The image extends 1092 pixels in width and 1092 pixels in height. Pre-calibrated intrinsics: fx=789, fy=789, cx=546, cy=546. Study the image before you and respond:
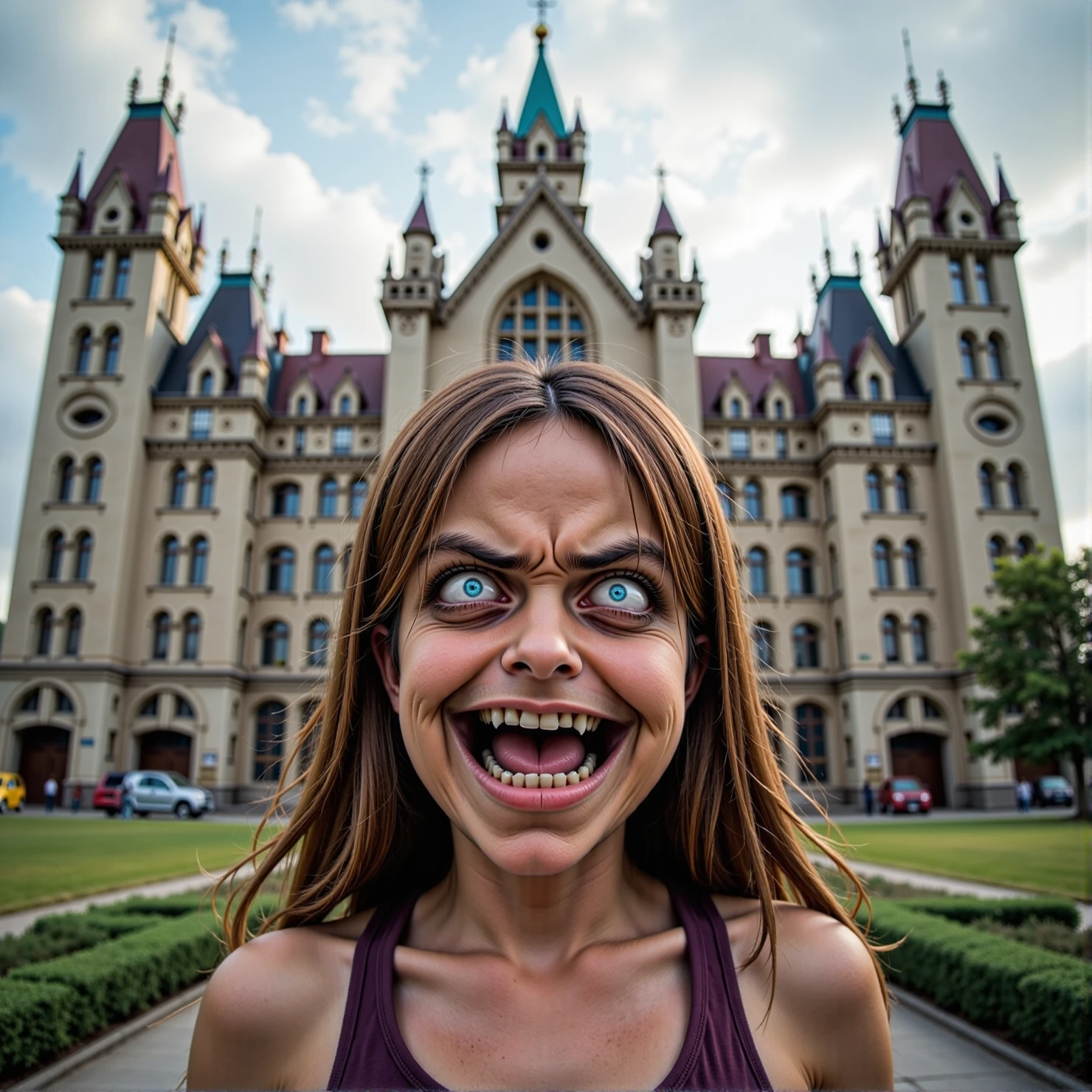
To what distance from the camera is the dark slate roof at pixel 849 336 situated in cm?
3575

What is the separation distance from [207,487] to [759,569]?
2425 cm

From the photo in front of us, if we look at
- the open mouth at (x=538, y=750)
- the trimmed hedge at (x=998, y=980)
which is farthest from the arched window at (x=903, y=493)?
the open mouth at (x=538, y=750)

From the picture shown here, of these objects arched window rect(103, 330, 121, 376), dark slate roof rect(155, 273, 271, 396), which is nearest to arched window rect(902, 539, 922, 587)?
dark slate roof rect(155, 273, 271, 396)

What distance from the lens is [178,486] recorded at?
33500mm

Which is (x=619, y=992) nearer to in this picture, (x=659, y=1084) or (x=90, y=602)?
(x=659, y=1084)

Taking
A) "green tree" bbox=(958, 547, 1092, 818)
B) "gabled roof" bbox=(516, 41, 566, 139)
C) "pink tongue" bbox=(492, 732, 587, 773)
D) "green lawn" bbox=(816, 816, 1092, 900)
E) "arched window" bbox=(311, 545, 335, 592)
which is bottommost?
"green lawn" bbox=(816, 816, 1092, 900)

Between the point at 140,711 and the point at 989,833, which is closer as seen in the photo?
the point at 989,833

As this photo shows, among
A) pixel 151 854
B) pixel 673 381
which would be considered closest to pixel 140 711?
pixel 151 854

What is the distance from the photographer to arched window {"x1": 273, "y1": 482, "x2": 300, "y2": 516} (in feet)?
115

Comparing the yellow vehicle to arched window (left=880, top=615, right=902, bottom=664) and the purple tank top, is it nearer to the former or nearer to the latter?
the purple tank top

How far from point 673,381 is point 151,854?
2490 cm

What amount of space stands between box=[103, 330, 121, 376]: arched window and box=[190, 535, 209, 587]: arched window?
8168mm

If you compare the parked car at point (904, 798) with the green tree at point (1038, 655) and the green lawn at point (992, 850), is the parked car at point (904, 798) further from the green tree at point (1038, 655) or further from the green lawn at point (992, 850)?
the green lawn at point (992, 850)

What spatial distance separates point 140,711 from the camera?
31109 millimetres
